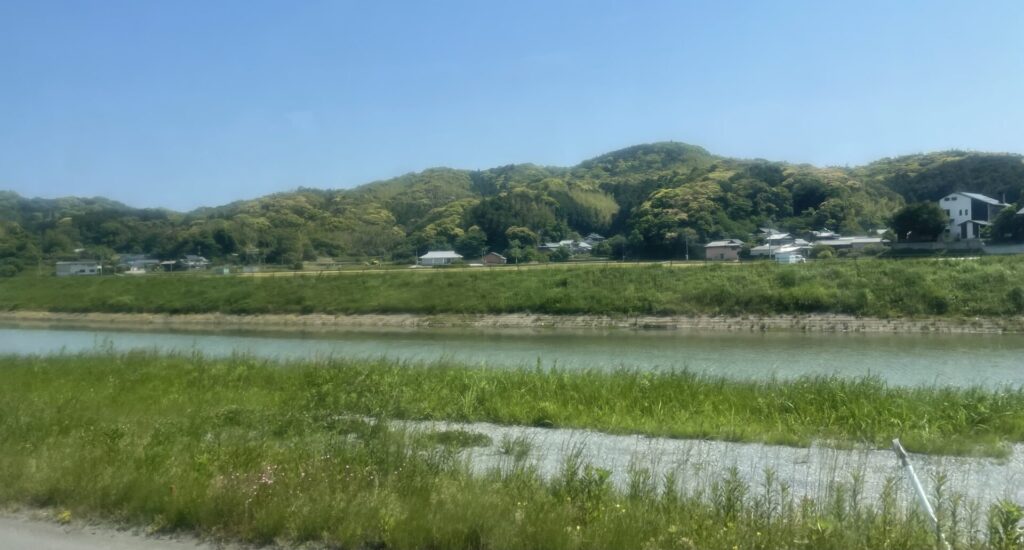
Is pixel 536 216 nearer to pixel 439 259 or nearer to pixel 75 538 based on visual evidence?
pixel 439 259

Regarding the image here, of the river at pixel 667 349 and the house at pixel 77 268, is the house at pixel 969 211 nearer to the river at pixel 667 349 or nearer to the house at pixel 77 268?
the river at pixel 667 349

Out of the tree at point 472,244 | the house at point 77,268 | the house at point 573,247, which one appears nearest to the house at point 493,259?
the tree at point 472,244

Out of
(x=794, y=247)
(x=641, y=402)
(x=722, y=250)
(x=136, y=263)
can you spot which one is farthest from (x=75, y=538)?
(x=136, y=263)

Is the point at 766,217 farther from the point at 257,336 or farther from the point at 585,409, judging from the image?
the point at 585,409

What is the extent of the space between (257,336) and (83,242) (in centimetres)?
5260

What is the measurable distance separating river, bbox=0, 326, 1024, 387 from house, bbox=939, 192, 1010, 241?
31290 mm

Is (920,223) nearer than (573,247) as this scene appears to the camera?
Yes

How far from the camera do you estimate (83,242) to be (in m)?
79.8

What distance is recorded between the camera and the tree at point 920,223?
49.8 metres

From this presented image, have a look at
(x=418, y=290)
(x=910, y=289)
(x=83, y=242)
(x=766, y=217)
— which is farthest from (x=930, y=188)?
(x=83, y=242)

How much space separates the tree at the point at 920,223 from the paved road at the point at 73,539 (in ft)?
176

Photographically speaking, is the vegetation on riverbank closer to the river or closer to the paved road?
the river

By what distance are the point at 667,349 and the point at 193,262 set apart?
201 ft

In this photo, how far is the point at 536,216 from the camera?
8888cm
